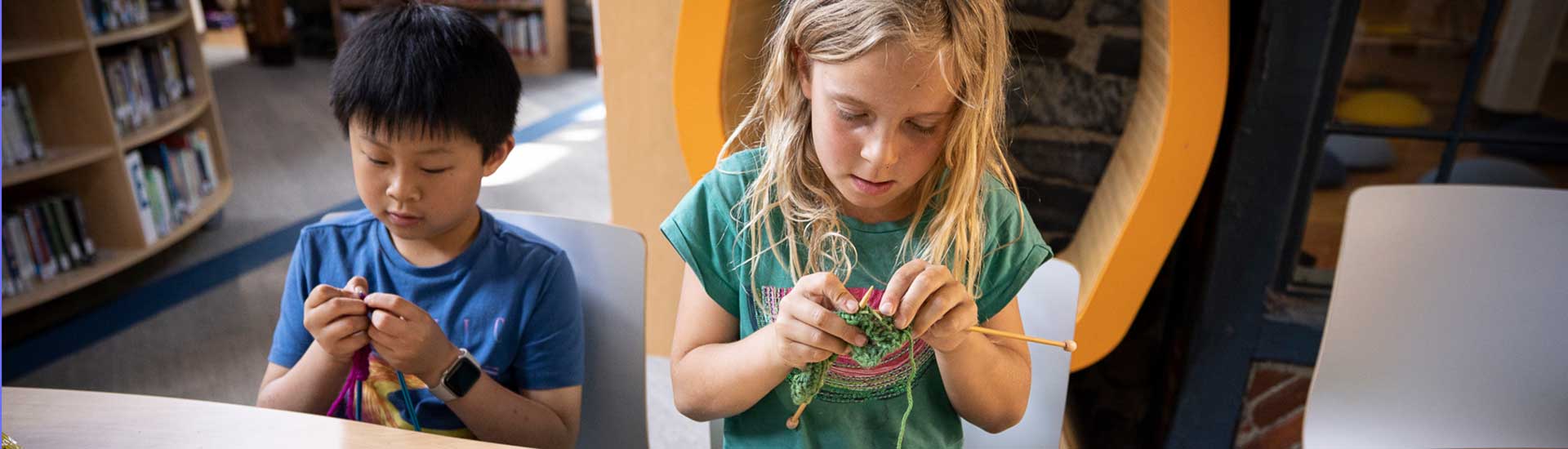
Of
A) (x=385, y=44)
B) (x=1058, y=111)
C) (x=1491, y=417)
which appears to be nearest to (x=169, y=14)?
(x=385, y=44)

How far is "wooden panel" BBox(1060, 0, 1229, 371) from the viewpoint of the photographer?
1.29 metres

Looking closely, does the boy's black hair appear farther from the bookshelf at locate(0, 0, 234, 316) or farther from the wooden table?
the bookshelf at locate(0, 0, 234, 316)

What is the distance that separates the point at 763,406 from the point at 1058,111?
1034 millimetres

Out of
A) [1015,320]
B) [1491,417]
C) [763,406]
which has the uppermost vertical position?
[1015,320]

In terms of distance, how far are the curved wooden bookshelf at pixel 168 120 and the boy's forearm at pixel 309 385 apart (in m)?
2.05

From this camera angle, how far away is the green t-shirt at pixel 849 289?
1.01m

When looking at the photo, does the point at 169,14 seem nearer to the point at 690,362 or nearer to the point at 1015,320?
the point at 690,362

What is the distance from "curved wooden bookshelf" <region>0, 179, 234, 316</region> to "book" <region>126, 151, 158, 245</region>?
0.12 feet

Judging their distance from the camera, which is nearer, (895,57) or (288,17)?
(895,57)

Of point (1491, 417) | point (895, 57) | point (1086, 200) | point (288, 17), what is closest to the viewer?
point (895, 57)

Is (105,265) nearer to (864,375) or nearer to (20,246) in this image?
(20,246)

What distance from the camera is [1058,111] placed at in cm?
182

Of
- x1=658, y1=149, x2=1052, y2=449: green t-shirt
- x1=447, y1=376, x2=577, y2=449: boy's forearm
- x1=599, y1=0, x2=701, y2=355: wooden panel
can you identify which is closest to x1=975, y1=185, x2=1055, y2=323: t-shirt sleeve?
x1=658, y1=149, x2=1052, y2=449: green t-shirt

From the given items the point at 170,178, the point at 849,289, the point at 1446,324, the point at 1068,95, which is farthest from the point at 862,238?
the point at 170,178
